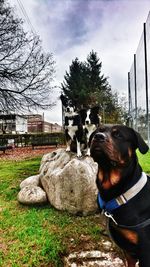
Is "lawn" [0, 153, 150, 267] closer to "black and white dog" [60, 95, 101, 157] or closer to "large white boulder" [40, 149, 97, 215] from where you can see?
"large white boulder" [40, 149, 97, 215]

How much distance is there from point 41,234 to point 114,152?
2.11m

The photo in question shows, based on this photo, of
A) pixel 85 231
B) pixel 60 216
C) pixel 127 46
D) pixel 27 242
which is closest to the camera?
pixel 27 242

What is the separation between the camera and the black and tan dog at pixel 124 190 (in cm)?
184

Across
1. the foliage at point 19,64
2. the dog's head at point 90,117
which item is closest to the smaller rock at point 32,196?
the dog's head at point 90,117

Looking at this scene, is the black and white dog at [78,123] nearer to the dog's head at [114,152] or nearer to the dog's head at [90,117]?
the dog's head at [90,117]

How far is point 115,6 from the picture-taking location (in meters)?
7.07

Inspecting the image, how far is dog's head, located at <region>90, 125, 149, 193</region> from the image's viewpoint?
1910mm

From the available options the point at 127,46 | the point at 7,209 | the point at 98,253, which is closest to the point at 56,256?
the point at 98,253

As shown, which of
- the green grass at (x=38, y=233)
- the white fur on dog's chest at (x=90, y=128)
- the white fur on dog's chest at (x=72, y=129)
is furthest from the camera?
the white fur on dog's chest at (x=90, y=128)

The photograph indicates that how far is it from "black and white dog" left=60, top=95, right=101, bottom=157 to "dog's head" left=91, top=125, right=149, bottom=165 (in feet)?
8.69

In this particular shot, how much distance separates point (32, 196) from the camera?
4.55 meters

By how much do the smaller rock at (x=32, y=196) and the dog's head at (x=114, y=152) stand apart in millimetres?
2700

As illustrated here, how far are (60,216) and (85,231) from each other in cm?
65

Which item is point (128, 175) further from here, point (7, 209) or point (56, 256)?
point (7, 209)
